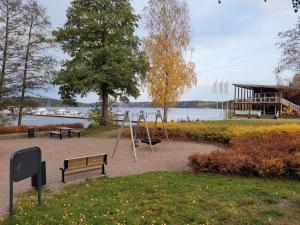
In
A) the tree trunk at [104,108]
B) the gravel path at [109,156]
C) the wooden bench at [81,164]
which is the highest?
the tree trunk at [104,108]

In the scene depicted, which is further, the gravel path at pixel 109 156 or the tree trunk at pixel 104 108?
the tree trunk at pixel 104 108

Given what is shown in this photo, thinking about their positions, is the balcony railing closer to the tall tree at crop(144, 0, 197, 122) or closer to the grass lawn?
the tall tree at crop(144, 0, 197, 122)

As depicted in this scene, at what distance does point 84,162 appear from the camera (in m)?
10.3

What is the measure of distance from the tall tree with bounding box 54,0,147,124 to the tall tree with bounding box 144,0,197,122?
13.8 feet

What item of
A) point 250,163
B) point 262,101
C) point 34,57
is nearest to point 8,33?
point 34,57

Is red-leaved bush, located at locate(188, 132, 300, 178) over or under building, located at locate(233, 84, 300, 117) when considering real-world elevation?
under

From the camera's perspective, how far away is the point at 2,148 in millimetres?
Answer: 17344

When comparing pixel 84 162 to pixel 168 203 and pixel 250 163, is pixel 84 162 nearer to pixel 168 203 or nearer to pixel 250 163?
pixel 168 203

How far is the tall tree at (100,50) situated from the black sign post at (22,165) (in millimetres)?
16336

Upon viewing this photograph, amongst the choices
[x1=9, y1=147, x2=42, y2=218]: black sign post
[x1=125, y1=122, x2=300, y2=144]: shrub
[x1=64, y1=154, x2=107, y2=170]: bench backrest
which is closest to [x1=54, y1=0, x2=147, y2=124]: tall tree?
[x1=125, y1=122, x2=300, y2=144]: shrub

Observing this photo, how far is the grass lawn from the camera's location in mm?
6484

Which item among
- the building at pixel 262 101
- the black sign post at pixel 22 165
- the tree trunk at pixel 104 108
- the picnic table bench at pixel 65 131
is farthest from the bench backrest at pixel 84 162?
the building at pixel 262 101

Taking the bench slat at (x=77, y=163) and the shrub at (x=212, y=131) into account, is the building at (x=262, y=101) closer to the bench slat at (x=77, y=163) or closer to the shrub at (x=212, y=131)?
the shrub at (x=212, y=131)

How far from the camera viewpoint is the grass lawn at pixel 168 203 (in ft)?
21.3
